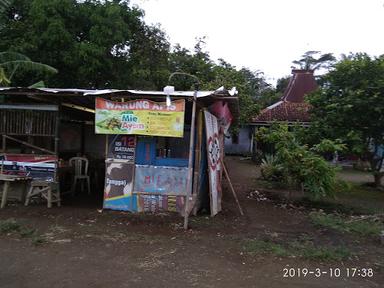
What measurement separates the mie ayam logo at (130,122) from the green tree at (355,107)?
696 cm

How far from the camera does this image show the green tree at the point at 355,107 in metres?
13.4

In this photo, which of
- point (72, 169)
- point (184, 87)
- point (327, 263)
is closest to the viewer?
point (327, 263)

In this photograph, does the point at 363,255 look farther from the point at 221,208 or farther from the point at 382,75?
the point at 382,75

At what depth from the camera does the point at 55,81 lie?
59.4 feet

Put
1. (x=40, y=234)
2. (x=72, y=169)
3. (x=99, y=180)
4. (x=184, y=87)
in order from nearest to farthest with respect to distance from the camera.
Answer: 1. (x=40, y=234)
2. (x=72, y=169)
3. (x=99, y=180)
4. (x=184, y=87)

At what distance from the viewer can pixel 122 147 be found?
9109 mm

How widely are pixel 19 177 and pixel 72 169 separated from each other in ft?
6.09

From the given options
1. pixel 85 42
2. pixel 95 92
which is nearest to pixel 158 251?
pixel 95 92

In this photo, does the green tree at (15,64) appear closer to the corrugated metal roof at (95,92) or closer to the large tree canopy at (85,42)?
the large tree canopy at (85,42)

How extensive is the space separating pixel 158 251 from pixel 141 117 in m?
3.00

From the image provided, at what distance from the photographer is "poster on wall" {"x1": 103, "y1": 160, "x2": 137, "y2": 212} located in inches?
355

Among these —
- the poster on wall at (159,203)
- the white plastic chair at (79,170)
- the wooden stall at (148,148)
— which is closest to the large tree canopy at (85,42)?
the white plastic chair at (79,170)

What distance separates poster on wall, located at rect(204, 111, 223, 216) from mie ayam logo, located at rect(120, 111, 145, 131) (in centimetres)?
134

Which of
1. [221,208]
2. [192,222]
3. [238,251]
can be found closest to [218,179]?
[221,208]
